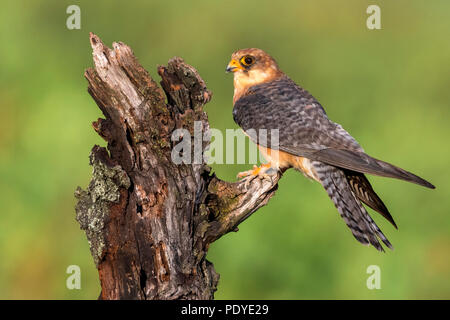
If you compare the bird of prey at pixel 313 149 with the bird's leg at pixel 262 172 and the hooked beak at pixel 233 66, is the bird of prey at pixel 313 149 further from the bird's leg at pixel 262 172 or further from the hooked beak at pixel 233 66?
the hooked beak at pixel 233 66

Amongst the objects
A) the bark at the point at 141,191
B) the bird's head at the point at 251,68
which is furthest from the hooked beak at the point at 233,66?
the bark at the point at 141,191

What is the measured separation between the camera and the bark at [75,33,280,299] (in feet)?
14.9

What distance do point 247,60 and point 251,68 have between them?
0.10 meters

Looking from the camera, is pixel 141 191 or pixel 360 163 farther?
pixel 360 163

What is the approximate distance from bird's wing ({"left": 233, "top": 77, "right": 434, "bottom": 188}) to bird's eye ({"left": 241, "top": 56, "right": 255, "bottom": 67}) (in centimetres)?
31

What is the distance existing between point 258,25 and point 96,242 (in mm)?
7693

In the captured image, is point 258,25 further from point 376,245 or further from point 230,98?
point 376,245

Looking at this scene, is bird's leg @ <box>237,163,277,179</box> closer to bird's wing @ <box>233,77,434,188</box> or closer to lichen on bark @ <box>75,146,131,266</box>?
bird's wing @ <box>233,77,434,188</box>

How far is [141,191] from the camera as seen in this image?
456 centimetres

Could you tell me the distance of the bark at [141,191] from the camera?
4.54m

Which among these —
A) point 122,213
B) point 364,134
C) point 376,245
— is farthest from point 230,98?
point 122,213

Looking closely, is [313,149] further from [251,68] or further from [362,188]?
[251,68]

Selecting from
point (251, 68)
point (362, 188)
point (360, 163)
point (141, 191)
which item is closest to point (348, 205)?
point (362, 188)

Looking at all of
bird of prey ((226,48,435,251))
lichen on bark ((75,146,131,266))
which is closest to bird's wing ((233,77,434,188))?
bird of prey ((226,48,435,251))
